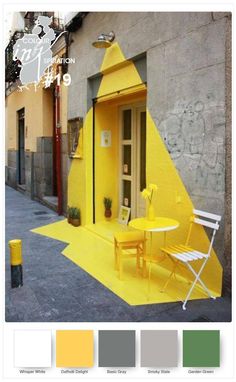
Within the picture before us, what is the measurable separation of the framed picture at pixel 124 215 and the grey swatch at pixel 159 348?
4.63 metres

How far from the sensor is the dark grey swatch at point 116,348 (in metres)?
2.56

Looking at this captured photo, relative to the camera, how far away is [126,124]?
7.37 meters

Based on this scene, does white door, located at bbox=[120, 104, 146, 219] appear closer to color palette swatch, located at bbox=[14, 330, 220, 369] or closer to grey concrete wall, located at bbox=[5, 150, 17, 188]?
color palette swatch, located at bbox=[14, 330, 220, 369]

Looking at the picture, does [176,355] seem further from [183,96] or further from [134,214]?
[134,214]

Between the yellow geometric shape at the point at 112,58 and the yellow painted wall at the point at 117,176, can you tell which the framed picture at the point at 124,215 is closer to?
the yellow painted wall at the point at 117,176

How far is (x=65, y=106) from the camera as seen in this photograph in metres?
8.49

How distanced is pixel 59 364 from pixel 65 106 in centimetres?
673

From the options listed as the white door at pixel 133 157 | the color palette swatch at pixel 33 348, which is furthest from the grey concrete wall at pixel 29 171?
the color palette swatch at pixel 33 348

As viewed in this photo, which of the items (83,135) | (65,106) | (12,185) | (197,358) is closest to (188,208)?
(197,358)

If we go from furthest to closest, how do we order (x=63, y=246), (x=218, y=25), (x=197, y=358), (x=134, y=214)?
1. (x=134, y=214)
2. (x=63, y=246)
3. (x=218, y=25)
4. (x=197, y=358)

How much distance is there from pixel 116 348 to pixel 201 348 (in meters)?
0.59

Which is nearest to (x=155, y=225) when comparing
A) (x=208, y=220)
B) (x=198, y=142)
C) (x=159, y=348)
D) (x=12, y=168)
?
(x=208, y=220)

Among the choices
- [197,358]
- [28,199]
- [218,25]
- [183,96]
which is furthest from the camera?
[28,199]

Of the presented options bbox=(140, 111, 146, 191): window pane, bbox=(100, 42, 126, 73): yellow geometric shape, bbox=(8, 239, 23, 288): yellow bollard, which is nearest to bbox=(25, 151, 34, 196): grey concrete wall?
bbox=(140, 111, 146, 191): window pane
